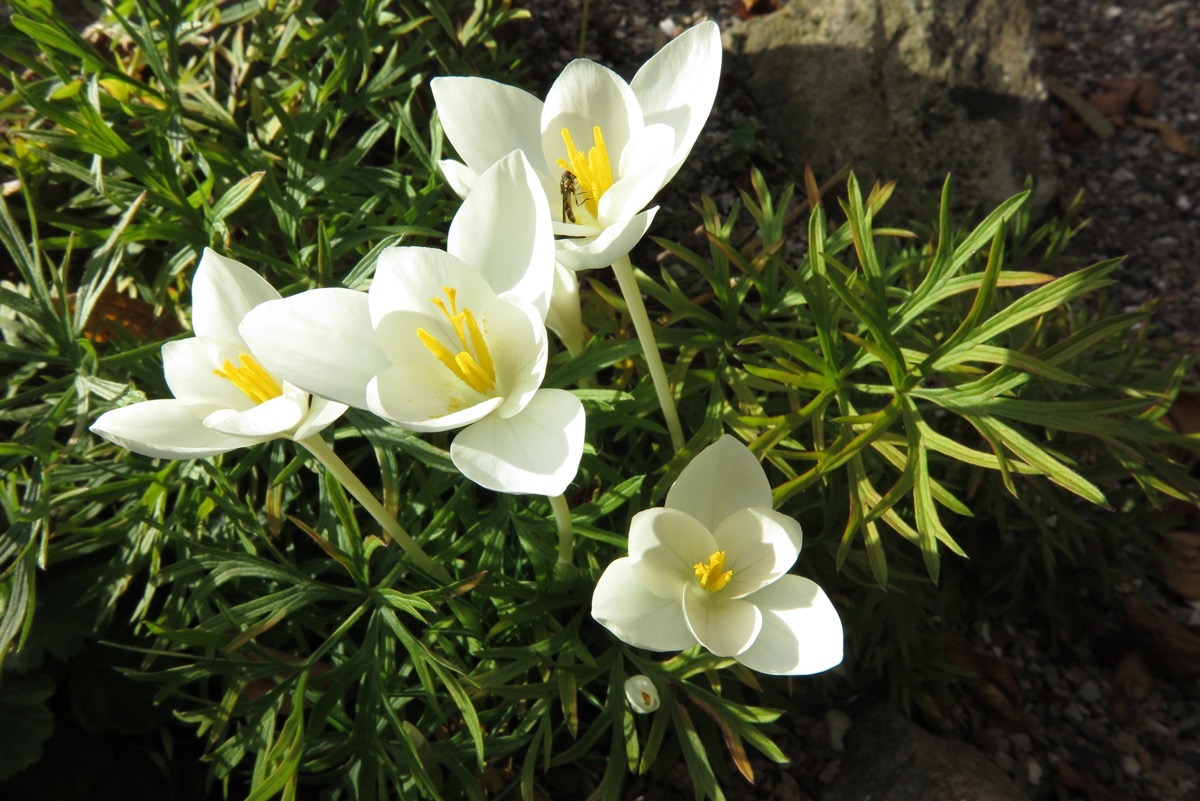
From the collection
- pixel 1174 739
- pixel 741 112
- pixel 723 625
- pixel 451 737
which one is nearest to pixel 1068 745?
pixel 1174 739

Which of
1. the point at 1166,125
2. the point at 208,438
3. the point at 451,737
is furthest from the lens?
the point at 1166,125

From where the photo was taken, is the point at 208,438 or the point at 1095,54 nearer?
the point at 208,438

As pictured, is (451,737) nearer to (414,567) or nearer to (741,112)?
(414,567)

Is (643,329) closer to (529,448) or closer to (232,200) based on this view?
(529,448)

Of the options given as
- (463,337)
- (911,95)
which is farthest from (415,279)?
(911,95)

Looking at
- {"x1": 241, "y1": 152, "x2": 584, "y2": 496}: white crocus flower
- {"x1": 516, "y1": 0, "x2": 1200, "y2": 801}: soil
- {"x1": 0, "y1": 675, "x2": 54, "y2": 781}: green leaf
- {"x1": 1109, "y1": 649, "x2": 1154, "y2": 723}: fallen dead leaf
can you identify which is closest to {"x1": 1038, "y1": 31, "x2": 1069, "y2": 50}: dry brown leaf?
{"x1": 516, "y1": 0, "x2": 1200, "y2": 801}: soil

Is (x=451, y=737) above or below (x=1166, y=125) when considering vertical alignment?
below

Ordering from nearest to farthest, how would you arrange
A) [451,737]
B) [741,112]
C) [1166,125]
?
[451,737], [741,112], [1166,125]
